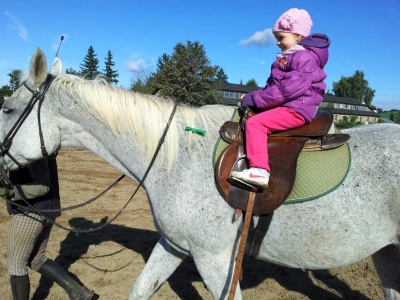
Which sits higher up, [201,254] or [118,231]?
[201,254]

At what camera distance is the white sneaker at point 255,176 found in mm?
2170

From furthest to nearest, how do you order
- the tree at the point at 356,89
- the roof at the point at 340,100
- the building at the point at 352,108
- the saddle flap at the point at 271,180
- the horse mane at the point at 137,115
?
the tree at the point at 356,89
the roof at the point at 340,100
the building at the point at 352,108
the horse mane at the point at 137,115
the saddle flap at the point at 271,180

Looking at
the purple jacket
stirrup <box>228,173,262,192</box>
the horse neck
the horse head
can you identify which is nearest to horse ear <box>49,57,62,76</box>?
the horse head

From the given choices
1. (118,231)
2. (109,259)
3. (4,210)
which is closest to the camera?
(109,259)

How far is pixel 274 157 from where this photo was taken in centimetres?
234

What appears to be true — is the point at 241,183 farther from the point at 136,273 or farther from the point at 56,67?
the point at 136,273

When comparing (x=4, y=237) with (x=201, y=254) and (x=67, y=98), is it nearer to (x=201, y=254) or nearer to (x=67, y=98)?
(x=67, y=98)

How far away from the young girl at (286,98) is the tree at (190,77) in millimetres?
31444

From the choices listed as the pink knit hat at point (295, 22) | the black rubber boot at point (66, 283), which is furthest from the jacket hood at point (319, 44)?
the black rubber boot at point (66, 283)

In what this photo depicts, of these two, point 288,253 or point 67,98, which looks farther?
point 67,98

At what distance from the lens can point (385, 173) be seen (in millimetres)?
2332

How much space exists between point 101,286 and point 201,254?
218cm

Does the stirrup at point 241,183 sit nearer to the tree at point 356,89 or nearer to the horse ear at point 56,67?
the horse ear at point 56,67

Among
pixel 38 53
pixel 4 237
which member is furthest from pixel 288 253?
pixel 4 237
